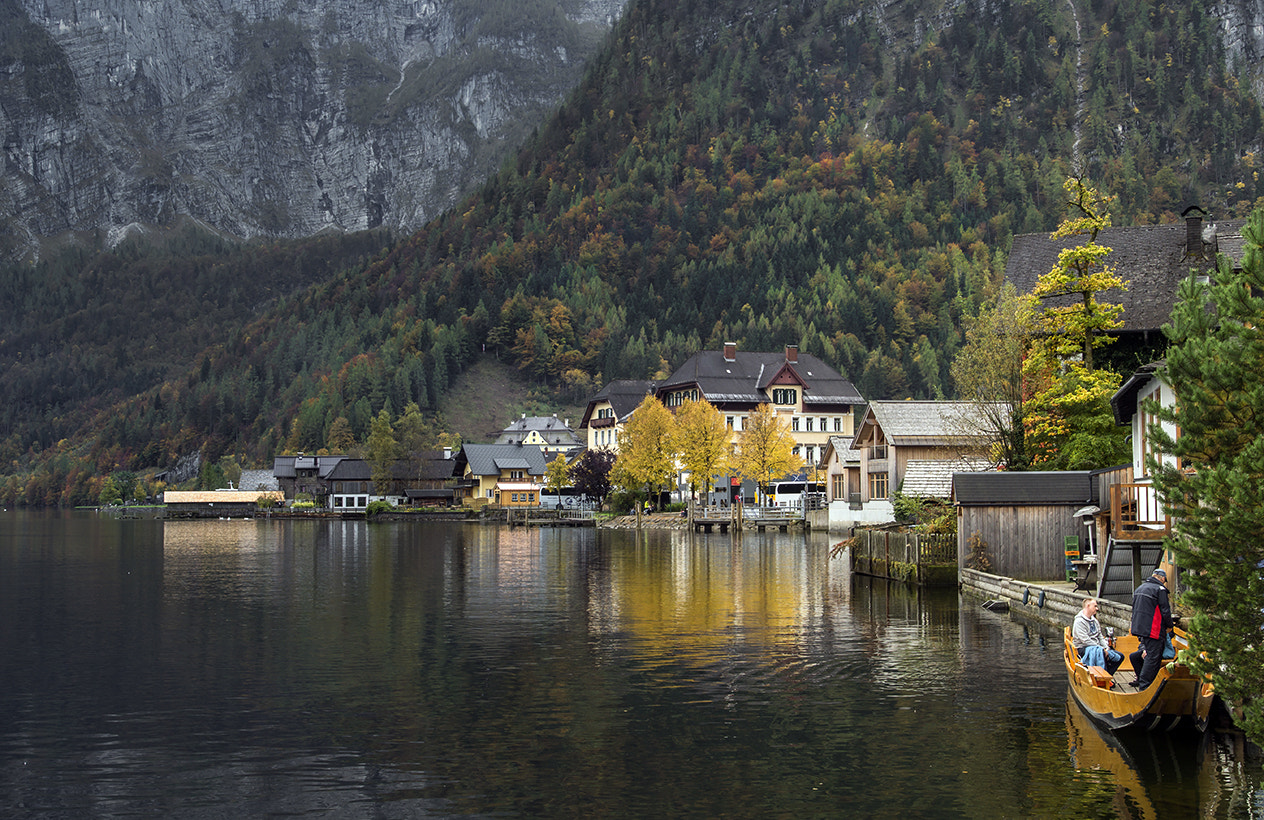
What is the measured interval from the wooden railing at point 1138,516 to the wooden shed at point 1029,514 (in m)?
7.32

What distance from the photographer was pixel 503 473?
18550 centimetres

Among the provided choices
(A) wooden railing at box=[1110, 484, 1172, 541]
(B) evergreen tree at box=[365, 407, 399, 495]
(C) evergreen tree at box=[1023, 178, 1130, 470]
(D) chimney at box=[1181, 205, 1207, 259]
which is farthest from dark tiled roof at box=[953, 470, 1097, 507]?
(B) evergreen tree at box=[365, 407, 399, 495]

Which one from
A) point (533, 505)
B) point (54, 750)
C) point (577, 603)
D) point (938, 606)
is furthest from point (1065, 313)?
point (533, 505)

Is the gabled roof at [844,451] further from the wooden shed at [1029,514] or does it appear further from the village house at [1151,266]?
the wooden shed at [1029,514]

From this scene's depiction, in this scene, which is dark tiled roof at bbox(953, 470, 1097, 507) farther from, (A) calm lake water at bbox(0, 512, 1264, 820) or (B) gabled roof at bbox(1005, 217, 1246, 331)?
(B) gabled roof at bbox(1005, 217, 1246, 331)

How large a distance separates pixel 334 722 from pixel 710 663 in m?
11.7

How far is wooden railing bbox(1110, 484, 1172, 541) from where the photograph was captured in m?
37.0

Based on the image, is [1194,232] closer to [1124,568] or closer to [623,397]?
[1124,568]

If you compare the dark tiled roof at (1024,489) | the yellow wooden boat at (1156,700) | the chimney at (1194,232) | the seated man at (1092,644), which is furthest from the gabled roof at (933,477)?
the yellow wooden boat at (1156,700)

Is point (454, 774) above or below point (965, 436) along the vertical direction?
below

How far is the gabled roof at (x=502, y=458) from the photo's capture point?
185125mm

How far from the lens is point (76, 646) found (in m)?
40.1

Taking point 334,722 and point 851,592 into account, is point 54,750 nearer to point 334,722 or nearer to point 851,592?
point 334,722

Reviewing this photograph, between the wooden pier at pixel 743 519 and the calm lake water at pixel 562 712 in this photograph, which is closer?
the calm lake water at pixel 562 712
